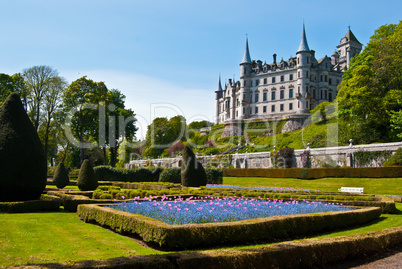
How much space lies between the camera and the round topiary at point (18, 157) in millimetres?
11500

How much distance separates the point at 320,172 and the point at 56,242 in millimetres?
25624

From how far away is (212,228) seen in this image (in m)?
7.00

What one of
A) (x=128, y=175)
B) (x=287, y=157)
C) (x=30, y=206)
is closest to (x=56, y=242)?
(x=30, y=206)

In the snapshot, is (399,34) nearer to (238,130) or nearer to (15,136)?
(15,136)

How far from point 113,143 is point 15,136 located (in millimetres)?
29608

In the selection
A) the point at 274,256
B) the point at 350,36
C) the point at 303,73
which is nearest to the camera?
the point at 274,256

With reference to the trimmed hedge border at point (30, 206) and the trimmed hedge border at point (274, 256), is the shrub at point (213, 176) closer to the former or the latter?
the trimmed hedge border at point (30, 206)

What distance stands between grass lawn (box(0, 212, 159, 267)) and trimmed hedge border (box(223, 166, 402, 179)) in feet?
73.3

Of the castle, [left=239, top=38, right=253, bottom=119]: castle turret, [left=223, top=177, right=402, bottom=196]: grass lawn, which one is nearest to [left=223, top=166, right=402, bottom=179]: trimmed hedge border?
[left=223, top=177, right=402, bottom=196]: grass lawn

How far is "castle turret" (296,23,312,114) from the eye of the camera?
72.6m

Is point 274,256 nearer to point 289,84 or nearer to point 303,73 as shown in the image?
point 303,73

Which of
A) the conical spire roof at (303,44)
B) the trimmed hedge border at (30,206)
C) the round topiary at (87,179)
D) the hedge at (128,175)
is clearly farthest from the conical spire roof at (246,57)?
the trimmed hedge border at (30,206)

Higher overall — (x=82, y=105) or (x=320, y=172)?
(x=82, y=105)

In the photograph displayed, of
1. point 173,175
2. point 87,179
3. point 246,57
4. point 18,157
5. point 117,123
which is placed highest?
point 246,57
